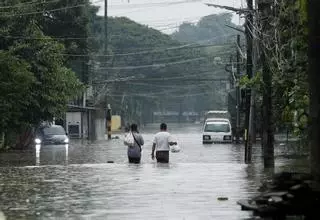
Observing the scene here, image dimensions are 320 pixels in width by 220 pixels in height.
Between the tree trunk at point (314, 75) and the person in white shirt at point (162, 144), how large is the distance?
11.6 m

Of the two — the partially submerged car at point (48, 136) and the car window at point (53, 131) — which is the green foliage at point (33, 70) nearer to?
the partially submerged car at point (48, 136)

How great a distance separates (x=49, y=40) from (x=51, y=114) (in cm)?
428

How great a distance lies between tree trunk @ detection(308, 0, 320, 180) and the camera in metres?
10.5

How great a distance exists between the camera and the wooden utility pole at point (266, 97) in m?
22.5

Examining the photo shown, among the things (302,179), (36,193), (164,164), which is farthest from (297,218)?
(164,164)

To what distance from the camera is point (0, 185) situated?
17.1 m

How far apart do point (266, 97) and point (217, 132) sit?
106 ft

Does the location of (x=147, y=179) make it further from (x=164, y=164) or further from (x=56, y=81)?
(x=56, y=81)

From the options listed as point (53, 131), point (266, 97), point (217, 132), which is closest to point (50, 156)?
point (266, 97)

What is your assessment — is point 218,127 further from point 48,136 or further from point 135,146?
point 135,146

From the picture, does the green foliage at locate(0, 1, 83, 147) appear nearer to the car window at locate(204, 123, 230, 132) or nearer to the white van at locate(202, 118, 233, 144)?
the white van at locate(202, 118, 233, 144)

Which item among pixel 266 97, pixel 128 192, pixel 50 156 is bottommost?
pixel 50 156

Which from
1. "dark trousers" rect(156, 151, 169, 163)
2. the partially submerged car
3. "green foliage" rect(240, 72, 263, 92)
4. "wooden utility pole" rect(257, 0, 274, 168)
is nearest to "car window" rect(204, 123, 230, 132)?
the partially submerged car

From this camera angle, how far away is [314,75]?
1052 cm
